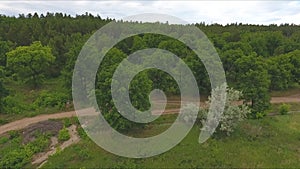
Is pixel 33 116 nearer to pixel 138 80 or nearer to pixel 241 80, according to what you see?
pixel 138 80

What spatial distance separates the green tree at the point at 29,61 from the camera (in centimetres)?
4506

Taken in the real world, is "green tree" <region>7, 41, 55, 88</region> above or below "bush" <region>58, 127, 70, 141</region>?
above

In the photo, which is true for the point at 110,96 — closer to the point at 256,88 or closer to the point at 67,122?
the point at 67,122

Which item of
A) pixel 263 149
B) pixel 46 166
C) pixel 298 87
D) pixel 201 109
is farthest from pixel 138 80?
pixel 298 87

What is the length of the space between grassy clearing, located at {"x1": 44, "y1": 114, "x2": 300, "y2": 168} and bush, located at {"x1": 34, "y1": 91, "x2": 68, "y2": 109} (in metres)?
11.5

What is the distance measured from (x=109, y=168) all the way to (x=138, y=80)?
8.94 m

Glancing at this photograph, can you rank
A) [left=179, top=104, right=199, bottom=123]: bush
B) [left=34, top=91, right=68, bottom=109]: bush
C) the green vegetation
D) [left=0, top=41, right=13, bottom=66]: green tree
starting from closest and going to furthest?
1. the green vegetation
2. [left=179, top=104, right=199, bottom=123]: bush
3. [left=34, top=91, right=68, bottom=109]: bush
4. [left=0, top=41, right=13, bottom=66]: green tree

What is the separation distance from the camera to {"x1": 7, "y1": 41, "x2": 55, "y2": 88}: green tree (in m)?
45.1

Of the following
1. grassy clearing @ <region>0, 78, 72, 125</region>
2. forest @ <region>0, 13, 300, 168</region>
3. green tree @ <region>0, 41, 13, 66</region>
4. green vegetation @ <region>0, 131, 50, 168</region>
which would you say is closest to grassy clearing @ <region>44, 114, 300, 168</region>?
green vegetation @ <region>0, 131, 50, 168</region>

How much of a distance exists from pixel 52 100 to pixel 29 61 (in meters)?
8.15

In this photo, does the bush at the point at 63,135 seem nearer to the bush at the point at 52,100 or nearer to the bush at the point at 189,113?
the bush at the point at 52,100

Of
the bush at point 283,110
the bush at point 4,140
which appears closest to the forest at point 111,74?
the bush at point 283,110

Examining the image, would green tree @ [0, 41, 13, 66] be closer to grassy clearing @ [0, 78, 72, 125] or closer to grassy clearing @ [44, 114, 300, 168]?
grassy clearing @ [0, 78, 72, 125]

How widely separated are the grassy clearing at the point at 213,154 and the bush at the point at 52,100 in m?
11.5
